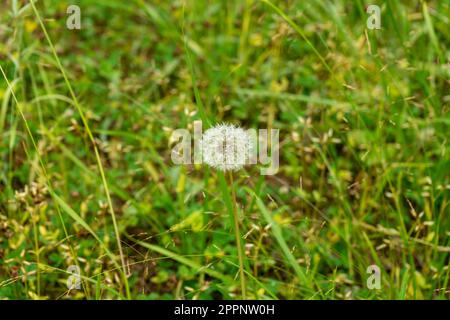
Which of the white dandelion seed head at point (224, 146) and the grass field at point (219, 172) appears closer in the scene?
the white dandelion seed head at point (224, 146)

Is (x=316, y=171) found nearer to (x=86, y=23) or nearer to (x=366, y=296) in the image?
(x=366, y=296)

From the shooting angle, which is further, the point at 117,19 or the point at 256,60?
the point at 117,19

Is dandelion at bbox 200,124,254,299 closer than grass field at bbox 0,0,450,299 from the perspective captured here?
Yes

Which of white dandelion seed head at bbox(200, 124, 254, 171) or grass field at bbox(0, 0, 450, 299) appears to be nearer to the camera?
white dandelion seed head at bbox(200, 124, 254, 171)

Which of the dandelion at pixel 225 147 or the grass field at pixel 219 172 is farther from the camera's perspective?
the grass field at pixel 219 172

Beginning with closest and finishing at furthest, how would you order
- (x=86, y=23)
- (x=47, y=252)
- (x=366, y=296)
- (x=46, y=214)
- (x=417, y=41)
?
(x=366, y=296)
(x=47, y=252)
(x=46, y=214)
(x=417, y=41)
(x=86, y=23)

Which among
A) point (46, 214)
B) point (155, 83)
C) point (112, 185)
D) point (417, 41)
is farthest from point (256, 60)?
point (46, 214)

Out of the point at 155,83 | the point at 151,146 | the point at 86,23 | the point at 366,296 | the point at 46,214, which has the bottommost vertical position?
the point at 366,296
